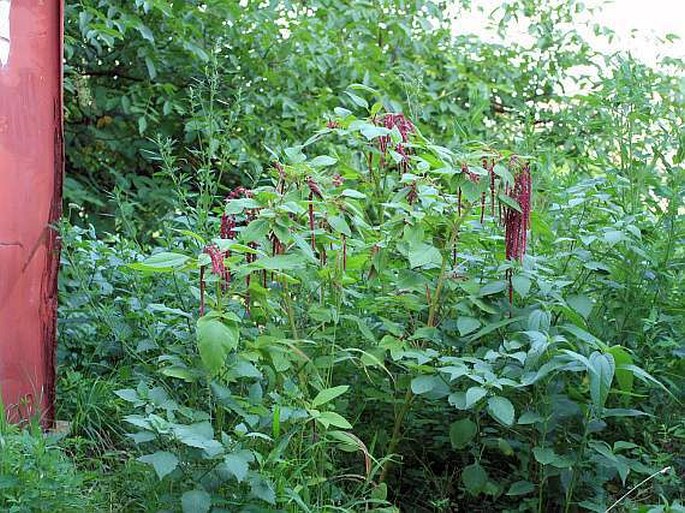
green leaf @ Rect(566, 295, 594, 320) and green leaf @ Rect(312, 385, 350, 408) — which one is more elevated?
green leaf @ Rect(566, 295, 594, 320)

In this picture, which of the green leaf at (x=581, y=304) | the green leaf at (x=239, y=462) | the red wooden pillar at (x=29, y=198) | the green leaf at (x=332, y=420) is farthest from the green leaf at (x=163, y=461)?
the green leaf at (x=581, y=304)

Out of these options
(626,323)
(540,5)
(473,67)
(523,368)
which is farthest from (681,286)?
(540,5)

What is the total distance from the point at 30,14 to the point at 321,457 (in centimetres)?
171

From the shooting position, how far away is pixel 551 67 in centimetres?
731

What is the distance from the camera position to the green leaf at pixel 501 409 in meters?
2.79

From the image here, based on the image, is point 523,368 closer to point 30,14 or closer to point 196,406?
point 196,406

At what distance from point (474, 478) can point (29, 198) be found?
66.9 inches

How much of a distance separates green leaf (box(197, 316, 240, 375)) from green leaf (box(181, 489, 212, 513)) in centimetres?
31

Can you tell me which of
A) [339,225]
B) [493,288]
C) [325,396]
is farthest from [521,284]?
[325,396]

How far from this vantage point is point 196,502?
2.60 m

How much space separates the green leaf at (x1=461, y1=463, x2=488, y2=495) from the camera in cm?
316

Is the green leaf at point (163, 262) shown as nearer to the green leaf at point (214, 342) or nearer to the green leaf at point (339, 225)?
the green leaf at point (214, 342)

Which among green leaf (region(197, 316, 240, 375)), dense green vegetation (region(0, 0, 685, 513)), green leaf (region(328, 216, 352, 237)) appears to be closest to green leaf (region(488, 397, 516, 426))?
dense green vegetation (region(0, 0, 685, 513))

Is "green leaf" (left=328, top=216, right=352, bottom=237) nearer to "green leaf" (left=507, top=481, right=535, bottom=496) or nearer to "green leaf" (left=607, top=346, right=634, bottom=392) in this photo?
"green leaf" (left=607, top=346, right=634, bottom=392)
